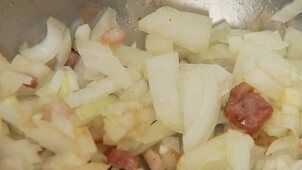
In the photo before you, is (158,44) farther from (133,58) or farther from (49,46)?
(49,46)

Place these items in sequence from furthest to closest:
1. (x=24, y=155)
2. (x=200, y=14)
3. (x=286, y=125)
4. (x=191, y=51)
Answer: (x=200, y=14) → (x=191, y=51) → (x=286, y=125) → (x=24, y=155)

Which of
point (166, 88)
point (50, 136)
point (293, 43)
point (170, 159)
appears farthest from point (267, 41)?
point (50, 136)

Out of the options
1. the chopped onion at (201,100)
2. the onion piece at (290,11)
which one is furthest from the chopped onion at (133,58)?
the onion piece at (290,11)

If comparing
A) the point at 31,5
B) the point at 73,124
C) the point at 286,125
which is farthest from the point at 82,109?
the point at 286,125

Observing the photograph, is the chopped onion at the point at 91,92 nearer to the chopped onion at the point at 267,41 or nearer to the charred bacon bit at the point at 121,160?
the charred bacon bit at the point at 121,160

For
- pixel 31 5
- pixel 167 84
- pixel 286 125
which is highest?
pixel 31 5

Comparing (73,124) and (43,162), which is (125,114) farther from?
(43,162)

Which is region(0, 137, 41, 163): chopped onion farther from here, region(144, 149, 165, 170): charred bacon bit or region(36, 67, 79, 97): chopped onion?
region(144, 149, 165, 170): charred bacon bit

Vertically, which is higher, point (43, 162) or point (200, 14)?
point (200, 14)

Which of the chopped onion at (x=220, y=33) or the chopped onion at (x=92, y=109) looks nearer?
the chopped onion at (x=92, y=109)
